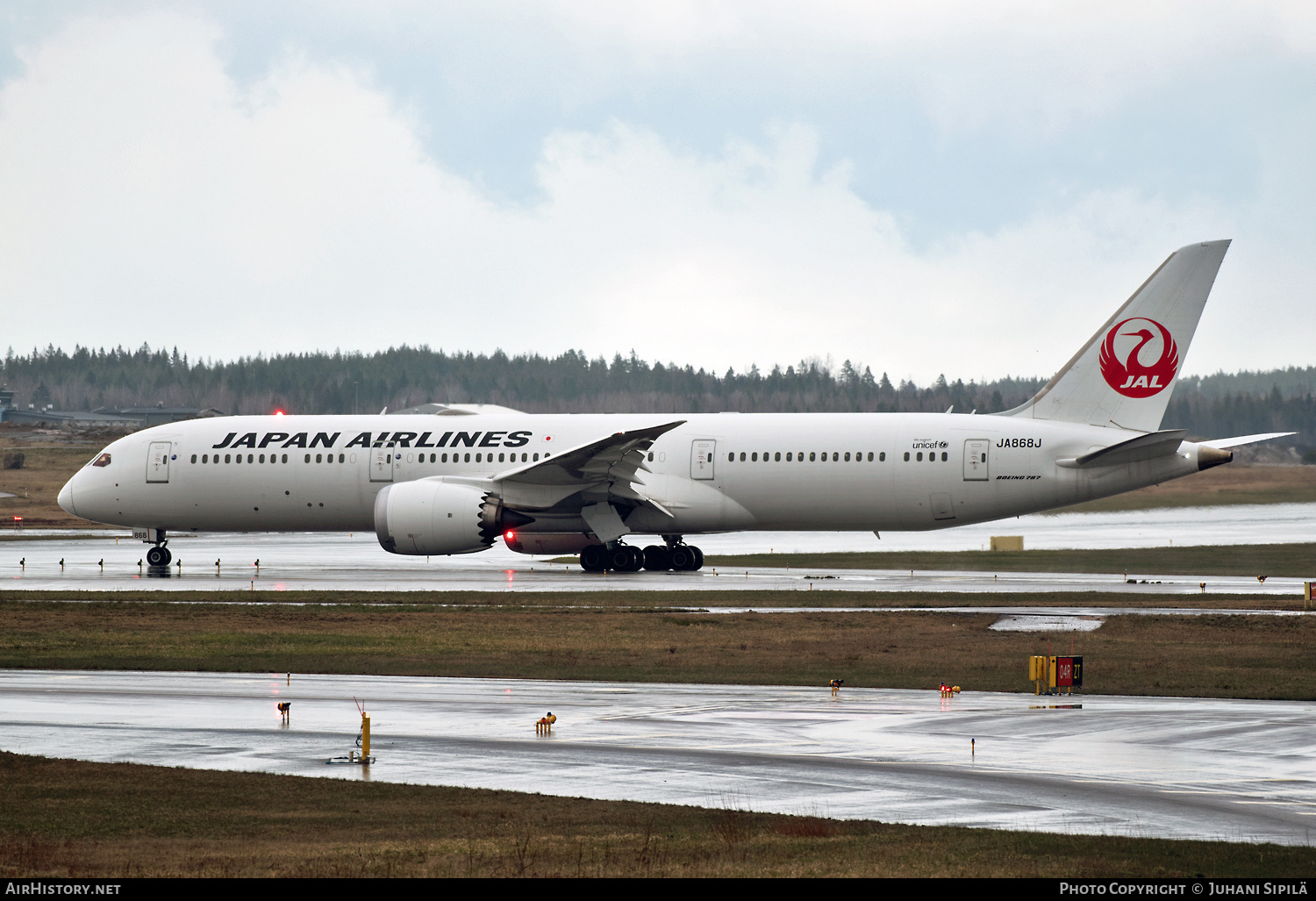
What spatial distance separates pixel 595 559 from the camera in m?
39.7

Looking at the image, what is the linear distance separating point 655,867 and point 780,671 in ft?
36.1

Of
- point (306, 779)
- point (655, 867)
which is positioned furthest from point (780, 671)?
point (655, 867)

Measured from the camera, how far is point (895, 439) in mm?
38469

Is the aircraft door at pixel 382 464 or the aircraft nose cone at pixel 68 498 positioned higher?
the aircraft door at pixel 382 464

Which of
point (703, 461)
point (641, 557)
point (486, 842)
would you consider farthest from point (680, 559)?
point (486, 842)

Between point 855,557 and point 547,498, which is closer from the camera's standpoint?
point 547,498

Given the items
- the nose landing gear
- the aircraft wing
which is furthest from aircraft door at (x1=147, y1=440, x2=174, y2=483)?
the aircraft wing

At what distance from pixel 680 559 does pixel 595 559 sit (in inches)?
94.7

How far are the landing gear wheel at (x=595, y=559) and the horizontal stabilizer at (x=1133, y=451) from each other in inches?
481

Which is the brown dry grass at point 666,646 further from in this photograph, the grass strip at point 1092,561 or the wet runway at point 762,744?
the grass strip at point 1092,561

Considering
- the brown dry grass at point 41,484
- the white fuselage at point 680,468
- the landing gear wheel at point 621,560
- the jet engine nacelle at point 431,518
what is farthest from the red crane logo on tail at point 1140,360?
the brown dry grass at point 41,484

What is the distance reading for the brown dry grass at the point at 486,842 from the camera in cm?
967

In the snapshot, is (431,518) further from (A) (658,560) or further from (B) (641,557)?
(A) (658,560)
